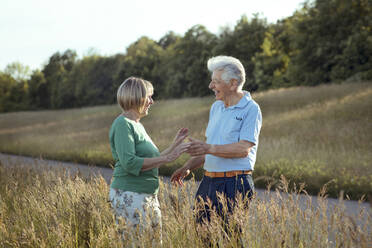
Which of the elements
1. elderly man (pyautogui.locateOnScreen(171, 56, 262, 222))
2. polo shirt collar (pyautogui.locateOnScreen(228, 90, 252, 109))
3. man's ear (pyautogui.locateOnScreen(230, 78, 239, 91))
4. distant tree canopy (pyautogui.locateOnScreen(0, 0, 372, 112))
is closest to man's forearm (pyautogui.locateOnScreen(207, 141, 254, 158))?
elderly man (pyautogui.locateOnScreen(171, 56, 262, 222))

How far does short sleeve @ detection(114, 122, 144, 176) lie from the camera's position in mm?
3184

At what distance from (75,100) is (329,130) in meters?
67.1

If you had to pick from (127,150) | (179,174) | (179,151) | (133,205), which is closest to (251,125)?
(179,151)

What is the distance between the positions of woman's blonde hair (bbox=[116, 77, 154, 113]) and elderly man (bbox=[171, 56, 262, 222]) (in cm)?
56

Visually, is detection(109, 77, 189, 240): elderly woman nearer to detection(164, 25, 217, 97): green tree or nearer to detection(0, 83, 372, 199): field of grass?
detection(0, 83, 372, 199): field of grass

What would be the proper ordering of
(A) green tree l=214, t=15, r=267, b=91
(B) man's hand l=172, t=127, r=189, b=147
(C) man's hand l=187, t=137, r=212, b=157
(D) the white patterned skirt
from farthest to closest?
1. (A) green tree l=214, t=15, r=267, b=91
2. (B) man's hand l=172, t=127, r=189, b=147
3. (D) the white patterned skirt
4. (C) man's hand l=187, t=137, r=212, b=157

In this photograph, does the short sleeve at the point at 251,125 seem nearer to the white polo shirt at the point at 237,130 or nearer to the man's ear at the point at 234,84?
the white polo shirt at the point at 237,130

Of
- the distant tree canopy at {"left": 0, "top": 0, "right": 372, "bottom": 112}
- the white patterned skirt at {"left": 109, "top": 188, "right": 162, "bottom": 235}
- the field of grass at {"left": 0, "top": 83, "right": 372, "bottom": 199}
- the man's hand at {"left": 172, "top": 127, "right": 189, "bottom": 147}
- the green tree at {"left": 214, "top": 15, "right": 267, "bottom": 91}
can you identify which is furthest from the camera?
the green tree at {"left": 214, "top": 15, "right": 267, "bottom": 91}

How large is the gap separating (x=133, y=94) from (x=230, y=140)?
870mm

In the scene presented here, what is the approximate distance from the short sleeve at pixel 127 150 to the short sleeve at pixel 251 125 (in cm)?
85

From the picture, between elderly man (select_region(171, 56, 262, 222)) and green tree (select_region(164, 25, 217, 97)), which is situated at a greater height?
green tree (select_region(164, 25, 217, 97))

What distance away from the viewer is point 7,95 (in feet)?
269

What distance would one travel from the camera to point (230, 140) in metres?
3.28

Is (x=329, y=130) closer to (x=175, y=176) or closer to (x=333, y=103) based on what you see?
(x=333, y=103)
